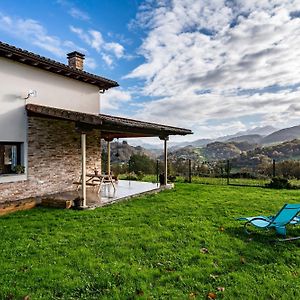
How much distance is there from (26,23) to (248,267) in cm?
1433

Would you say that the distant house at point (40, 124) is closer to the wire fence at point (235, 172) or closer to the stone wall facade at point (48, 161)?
the stone wall facade at point (48, 161)

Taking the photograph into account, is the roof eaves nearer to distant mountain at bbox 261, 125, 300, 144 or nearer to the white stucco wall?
the white stucco wall

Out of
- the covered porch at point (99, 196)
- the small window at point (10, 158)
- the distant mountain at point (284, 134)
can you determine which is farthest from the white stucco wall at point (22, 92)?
the distant mountain at point (284, 134)

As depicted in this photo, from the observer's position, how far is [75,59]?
13.6m

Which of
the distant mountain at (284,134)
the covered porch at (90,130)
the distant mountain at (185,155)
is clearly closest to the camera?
the covered porch at (90,130)

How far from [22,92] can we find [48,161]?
291 centimetres

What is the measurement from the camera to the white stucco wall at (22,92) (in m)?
9.27

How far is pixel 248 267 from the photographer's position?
473 cm

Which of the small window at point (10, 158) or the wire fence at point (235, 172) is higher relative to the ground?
the small window at point (10, 158)

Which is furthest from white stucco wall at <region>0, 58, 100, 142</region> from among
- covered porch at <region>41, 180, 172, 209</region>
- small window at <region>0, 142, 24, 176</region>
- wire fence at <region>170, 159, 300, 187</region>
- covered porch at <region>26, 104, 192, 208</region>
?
wire fence at <region>170, 159, 300, 187</region>

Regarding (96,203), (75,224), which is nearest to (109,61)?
(96,203)

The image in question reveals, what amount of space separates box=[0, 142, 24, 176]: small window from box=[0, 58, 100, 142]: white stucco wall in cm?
43

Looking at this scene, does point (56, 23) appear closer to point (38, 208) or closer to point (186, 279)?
point (38, 208)

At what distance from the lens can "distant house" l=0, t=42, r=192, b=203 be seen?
927 cm
